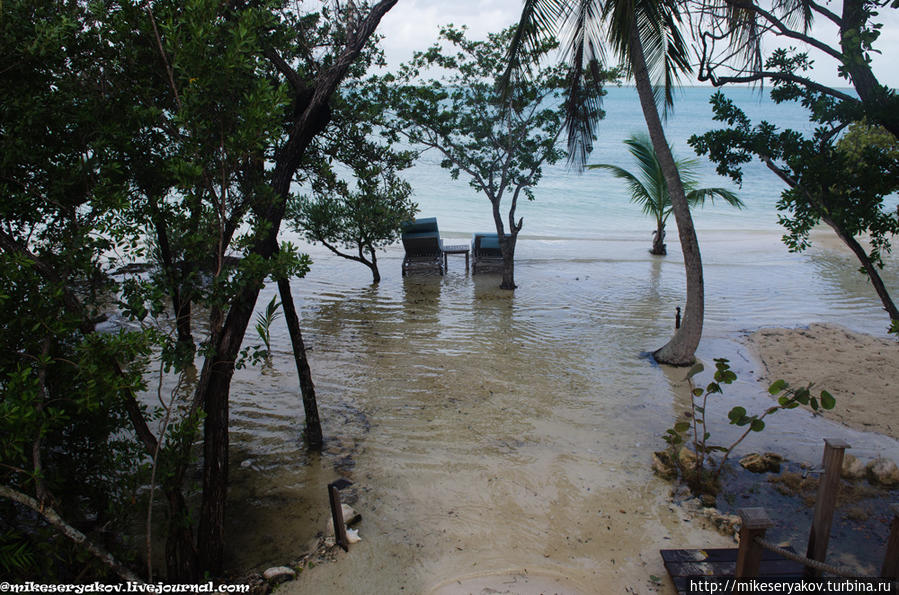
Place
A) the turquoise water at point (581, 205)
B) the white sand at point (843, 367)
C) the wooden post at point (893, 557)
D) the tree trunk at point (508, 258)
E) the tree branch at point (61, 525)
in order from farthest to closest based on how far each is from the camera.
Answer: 1. the turquoise water at point (581, 205)
2. the tree trunk at point (508, 258)
3. the white sand at point (843, 367)
4. the wooden post at point (893, 557)
5. the tree branch at point (61, 525)

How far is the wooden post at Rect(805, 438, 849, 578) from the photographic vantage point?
3.69 meters

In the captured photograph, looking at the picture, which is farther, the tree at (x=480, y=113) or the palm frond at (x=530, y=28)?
the tree at (x=480, y=113)

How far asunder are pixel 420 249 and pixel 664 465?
9.67 metres

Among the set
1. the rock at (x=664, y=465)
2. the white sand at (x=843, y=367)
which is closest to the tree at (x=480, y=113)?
the white sand at (x=843, y=367)

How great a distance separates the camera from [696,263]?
26.1ft

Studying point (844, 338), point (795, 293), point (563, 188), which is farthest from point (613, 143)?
point (844, 338)

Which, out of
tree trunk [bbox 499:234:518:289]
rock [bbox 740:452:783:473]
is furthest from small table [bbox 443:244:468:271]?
rock [bbox 740:452:783:473]

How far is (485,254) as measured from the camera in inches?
576

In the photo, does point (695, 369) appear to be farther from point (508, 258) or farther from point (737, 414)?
point (508, 258)

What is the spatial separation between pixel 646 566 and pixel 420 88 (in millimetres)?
9306

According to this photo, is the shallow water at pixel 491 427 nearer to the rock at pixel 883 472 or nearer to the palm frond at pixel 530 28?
the rock at pixel 883 472

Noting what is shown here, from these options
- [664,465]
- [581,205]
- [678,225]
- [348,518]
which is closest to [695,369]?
[664,465]

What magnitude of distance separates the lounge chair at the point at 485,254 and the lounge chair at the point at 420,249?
0.87m

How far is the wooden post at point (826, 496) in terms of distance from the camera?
12.1ft
